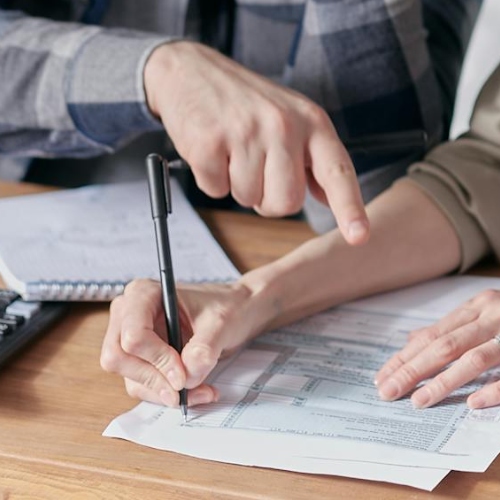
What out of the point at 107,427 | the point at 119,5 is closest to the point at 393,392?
the point at 107,427

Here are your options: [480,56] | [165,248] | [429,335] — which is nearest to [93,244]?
[165,248]

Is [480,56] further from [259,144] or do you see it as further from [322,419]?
[322,419]

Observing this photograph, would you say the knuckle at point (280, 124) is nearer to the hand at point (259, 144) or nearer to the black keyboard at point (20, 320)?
the hand at point (259, 144)

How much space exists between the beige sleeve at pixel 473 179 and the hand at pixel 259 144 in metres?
0.21

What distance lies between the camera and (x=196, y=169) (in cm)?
88

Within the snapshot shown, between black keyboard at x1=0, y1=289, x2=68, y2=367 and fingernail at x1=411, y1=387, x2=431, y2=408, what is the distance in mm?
330

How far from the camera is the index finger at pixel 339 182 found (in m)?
0.75

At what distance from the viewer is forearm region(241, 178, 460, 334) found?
875mm

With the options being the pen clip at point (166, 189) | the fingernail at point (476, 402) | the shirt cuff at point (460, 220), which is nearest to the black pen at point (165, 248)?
the pen clip at point (166, 189)

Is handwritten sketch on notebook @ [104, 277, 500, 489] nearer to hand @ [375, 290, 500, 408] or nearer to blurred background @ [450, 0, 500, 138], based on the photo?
hand @ [375, 290, 500, 408]

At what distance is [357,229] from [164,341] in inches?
6.8

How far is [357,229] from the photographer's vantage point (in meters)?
0.75

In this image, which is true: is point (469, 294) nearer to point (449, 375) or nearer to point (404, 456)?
point (449, 375)

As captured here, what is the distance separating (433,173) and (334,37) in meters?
0.20
